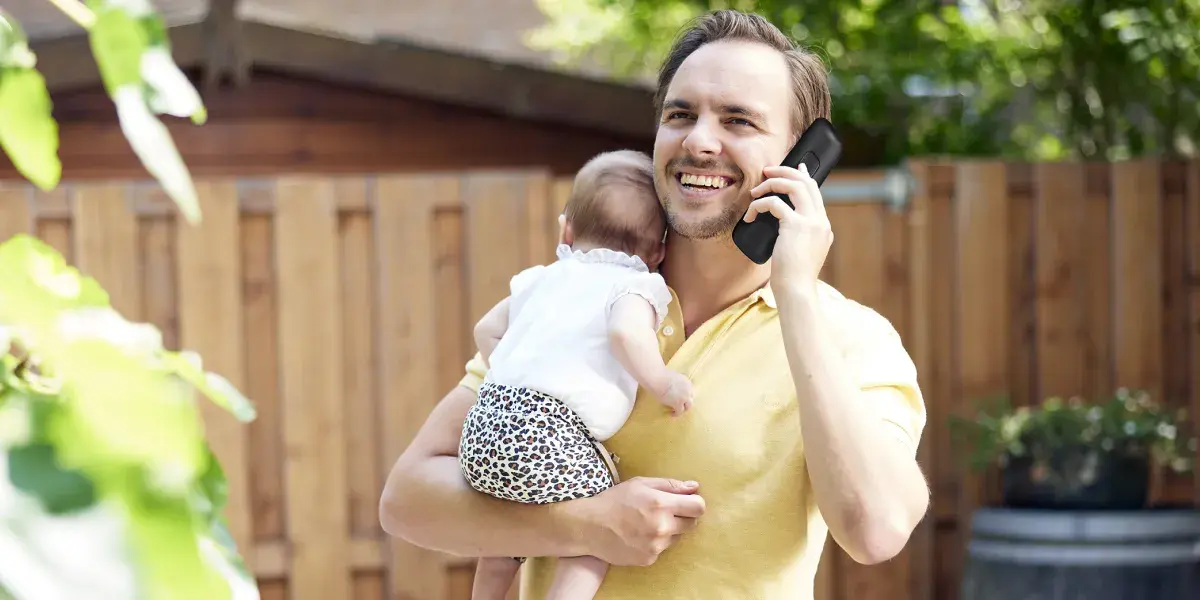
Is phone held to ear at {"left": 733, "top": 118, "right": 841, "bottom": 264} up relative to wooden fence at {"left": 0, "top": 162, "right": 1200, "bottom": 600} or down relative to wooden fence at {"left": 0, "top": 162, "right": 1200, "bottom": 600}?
up

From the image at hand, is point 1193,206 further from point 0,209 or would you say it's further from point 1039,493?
point 0,209

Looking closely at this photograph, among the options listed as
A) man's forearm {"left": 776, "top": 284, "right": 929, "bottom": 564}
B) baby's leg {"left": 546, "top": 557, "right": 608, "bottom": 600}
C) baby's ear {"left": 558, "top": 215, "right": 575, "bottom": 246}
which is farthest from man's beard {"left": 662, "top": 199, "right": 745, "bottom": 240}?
baby's leg {"left": 546, "top": 557, "right": 608, "bottom": 600}

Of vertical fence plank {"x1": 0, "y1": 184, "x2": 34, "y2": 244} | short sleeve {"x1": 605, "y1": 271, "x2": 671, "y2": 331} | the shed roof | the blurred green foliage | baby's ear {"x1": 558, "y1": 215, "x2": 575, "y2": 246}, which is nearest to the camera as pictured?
short sleeve {"x1": 605, "y1": 271, "x2": 671, "y2": 331}

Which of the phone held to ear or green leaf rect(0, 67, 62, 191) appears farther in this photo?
the phone held to ear

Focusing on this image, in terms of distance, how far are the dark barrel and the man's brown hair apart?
228 centimetres

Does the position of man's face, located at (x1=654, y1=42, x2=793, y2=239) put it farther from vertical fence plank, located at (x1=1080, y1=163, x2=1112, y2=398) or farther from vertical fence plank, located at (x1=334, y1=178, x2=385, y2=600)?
vertical fence plank, located at (x1=1080, y1=163, x2=1112, y2=398)

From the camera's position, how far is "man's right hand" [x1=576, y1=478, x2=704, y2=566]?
5.24 feet

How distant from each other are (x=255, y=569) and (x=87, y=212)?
127 centimetres

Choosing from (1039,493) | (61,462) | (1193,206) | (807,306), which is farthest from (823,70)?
(1193,206)

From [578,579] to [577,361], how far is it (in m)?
0.33

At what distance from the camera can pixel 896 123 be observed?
595 centimetres

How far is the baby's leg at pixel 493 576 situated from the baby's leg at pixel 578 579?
0.24 m

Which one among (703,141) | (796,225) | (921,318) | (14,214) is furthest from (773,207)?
(14,214)

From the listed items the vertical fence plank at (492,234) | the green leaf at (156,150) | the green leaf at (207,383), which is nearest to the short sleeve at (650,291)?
the green leaf at (207,383)
